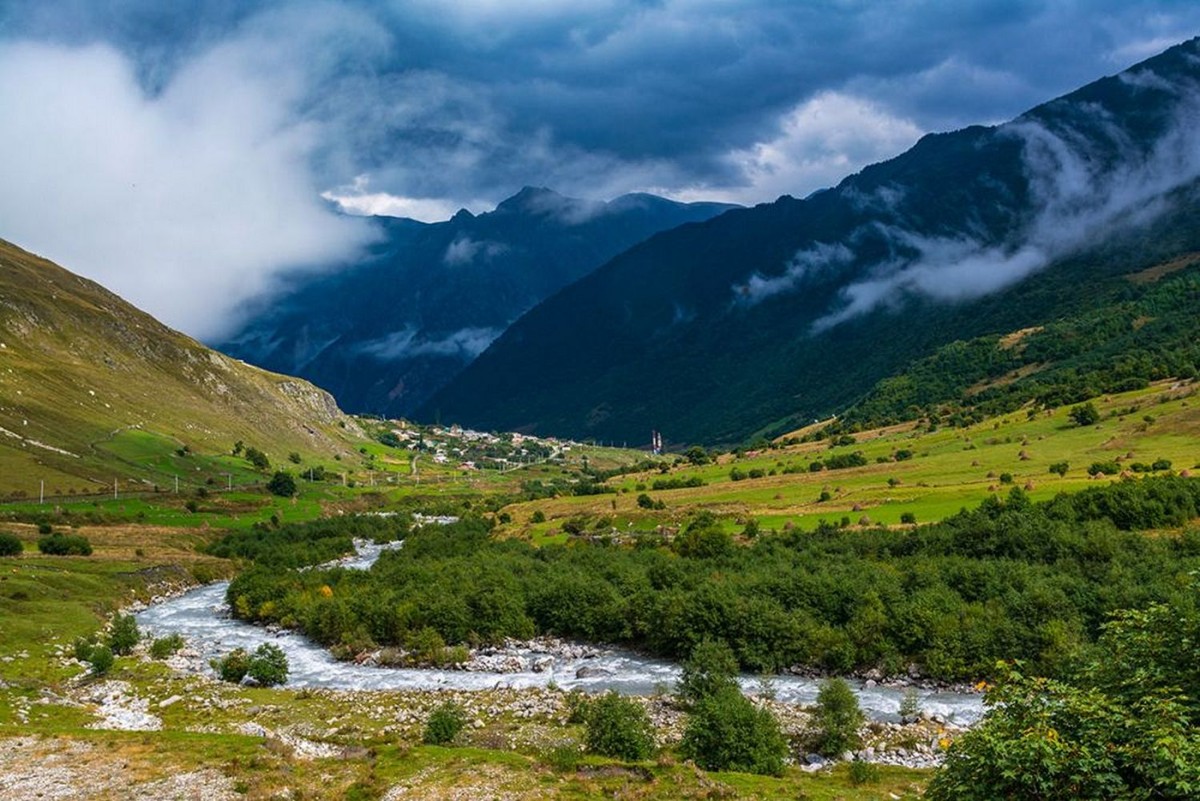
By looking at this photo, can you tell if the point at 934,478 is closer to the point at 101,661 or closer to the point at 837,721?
the point at 837,721

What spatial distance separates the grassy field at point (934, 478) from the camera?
12100cm

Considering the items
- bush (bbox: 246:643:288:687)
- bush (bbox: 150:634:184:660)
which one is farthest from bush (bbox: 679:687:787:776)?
bush (bbox: 150:634:184:660)

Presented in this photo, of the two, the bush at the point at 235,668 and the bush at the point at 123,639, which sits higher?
the bush at the point at 123,639

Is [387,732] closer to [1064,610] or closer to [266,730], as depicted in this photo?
[266,730]

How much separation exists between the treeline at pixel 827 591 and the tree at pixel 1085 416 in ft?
219

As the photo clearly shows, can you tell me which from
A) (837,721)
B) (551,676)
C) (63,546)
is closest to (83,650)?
(551,676)

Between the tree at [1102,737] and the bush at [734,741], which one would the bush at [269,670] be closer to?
the bush at [734,741]

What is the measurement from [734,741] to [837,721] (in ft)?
26.9

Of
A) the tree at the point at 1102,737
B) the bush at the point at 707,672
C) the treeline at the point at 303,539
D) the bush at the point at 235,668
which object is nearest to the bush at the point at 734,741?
the bush at the point at 707,672

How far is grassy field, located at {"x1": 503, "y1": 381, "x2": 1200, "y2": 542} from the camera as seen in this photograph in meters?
121

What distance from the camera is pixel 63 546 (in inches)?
4929

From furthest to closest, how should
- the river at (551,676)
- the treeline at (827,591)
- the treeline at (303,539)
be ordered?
the treeline at (303,539) → the treeline at (827,591) → the river at (551,676)

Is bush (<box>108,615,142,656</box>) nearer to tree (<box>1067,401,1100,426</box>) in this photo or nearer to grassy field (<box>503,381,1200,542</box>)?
grassy field (<box>503,381,1200,542</box>)

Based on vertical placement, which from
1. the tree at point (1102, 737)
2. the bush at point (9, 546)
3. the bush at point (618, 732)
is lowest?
the bush at point (618, 732)
